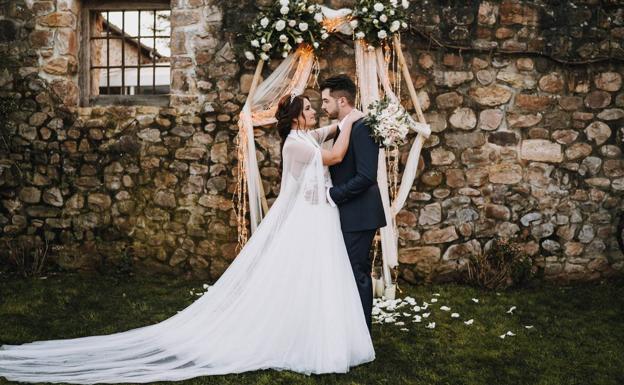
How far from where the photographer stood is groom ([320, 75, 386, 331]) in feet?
12.4

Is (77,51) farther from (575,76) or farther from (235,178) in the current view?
(575,76)

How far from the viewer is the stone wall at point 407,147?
18.2 ft

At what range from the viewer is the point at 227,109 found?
5703 mm

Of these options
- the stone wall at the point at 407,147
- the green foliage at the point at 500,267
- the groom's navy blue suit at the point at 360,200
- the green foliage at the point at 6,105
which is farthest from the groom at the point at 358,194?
the green foliage at the point at 6,105

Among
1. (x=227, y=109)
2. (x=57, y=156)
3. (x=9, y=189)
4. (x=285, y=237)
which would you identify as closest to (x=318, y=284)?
(x=285, y=237)

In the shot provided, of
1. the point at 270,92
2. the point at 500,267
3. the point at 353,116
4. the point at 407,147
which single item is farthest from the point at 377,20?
the point at 500,267

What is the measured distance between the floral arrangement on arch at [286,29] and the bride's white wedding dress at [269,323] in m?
1.62

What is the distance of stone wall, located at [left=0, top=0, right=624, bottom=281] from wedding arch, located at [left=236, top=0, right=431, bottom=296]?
0.31 m

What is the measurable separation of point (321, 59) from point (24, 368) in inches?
150

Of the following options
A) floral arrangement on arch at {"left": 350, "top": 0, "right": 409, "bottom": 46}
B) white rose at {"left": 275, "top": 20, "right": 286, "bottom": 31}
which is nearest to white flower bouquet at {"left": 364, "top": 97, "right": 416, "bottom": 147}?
floral arrangement on arch at {"left": 350, "top": 0, "right": 409, "bottom": 46}

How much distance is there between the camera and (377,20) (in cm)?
496

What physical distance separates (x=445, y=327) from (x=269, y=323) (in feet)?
5.54

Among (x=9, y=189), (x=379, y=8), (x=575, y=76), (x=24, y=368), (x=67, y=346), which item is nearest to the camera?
(x=24, y=368)

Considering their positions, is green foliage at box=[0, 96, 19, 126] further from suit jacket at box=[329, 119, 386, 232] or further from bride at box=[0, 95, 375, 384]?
suit jacket at box=[329, 119, 386, 232]
